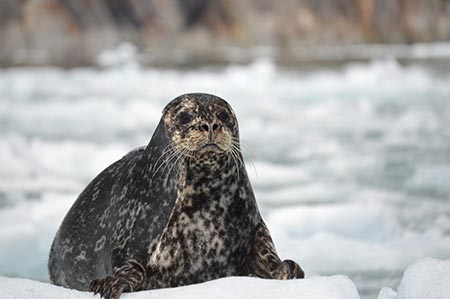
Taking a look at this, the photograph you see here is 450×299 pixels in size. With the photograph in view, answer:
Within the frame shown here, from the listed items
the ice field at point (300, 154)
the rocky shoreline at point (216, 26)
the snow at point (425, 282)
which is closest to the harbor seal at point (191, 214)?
the snow at point (425, 282)

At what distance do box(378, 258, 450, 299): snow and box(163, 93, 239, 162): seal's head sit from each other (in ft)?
2.58

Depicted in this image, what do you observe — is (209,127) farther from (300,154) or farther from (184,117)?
(300,154)

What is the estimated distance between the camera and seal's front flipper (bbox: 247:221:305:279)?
10.8 feet

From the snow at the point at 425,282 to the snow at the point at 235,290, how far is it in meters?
0.15

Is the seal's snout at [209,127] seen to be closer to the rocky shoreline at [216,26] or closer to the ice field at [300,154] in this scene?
the ice field at [300,154]

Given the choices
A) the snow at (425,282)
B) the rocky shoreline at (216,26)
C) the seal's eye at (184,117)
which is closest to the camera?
the snow at (425,282)

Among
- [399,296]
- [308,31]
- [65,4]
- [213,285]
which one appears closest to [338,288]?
[399,296]

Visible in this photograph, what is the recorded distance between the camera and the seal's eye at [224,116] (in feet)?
11.3

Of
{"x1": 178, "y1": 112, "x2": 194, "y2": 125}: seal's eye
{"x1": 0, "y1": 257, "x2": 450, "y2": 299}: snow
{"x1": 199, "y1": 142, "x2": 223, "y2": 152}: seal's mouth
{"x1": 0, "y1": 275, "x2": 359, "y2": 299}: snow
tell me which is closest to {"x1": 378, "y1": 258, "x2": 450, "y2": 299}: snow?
{"x1": 0, "y1": 257, "x2": 450, "y2": 299}: snow

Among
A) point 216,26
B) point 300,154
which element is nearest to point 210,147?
point 300,154

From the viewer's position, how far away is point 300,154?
1127 centimetres

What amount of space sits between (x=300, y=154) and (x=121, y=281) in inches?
324

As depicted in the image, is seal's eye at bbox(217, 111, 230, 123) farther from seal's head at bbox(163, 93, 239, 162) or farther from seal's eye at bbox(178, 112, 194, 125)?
seal's eye at bbox(178, 112, 194, 125)

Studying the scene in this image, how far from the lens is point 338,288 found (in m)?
2.91
